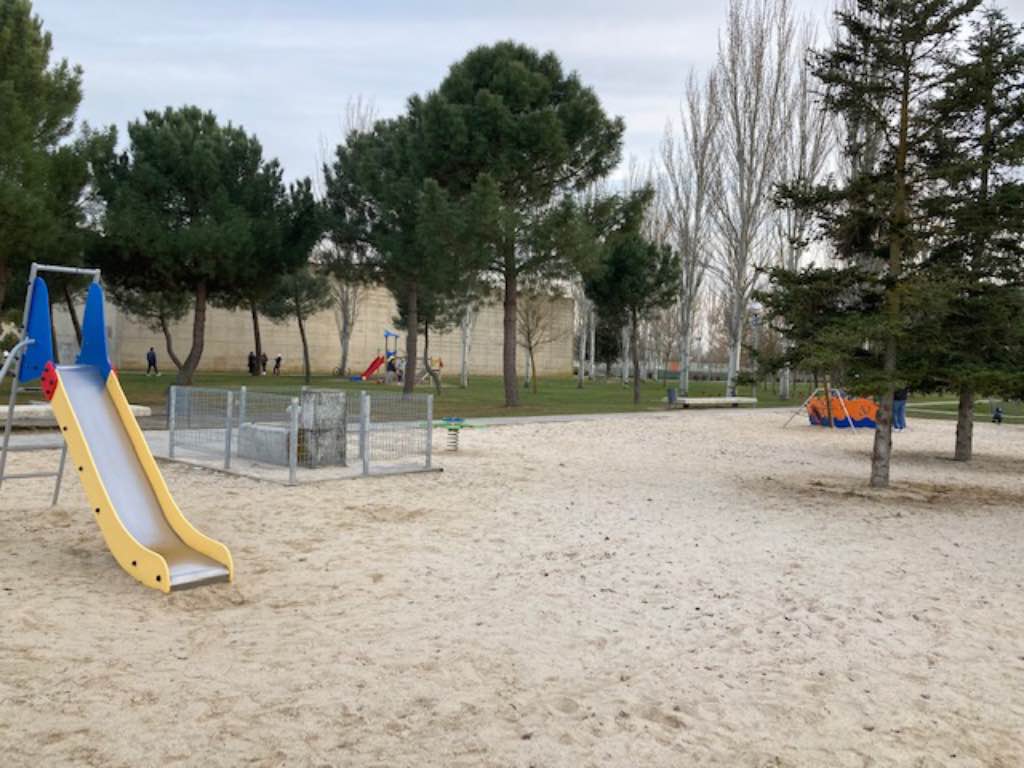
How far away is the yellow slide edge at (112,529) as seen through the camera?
5.88 m

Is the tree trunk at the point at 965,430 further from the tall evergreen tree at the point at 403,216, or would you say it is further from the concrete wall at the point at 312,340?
the concrete wall at the point at 312,340

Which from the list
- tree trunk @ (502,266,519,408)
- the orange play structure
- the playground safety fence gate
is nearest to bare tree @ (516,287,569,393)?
tree trunk @ (502,266,519,408)

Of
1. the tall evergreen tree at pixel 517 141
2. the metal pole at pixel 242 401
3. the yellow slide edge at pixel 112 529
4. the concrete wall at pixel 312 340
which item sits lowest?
the yellow slide edge at pixel 112 529

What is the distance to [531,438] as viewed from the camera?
58.0 feet

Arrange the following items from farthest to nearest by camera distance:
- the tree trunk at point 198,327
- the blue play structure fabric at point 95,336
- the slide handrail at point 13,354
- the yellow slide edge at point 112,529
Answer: the tree trunk at point 198,327
the blue play structure fabric at point 95,336
the slide handrail at point 13,354
the yellow slide edge at point 112,529

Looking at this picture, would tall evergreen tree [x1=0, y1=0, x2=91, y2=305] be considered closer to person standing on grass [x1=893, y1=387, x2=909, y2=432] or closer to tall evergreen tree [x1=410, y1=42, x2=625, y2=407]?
tall evergreen tree [x1=410, y1=42, x2=625, y2=407]

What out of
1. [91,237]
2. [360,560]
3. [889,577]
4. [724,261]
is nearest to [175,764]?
[360,560]

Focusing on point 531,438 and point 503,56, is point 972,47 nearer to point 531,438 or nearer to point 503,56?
point 531,438

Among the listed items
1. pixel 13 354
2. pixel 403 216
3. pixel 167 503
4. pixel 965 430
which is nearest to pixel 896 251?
pixel 965 430

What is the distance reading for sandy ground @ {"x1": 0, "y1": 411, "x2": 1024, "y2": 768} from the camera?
12.1ft

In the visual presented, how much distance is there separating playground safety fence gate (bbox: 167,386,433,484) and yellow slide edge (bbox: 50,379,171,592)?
4.43 metres

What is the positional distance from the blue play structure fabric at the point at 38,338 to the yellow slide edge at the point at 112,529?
890mm

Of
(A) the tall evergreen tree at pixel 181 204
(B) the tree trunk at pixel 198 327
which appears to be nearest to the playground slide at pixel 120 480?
(A) the tall evergreen tree at pixel 181 204

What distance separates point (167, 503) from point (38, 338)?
7.26ft
